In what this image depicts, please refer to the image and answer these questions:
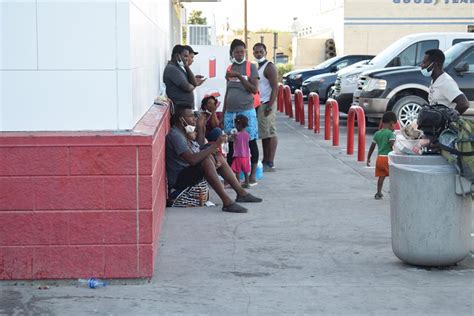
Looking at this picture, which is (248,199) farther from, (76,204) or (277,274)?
(76,204)

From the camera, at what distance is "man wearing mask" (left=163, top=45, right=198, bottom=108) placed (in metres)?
11.0

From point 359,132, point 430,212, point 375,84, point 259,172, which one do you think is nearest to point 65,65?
point 430,212

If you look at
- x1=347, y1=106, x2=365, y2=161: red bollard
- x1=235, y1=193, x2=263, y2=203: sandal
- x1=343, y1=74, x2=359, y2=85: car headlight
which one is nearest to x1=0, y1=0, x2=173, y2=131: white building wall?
x1=235, y1=193, x2=263, y2=203: sandal

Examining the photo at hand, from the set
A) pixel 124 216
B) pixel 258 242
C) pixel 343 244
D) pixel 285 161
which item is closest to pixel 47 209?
pixel 124 216

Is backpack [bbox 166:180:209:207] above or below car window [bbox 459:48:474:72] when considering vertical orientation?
below

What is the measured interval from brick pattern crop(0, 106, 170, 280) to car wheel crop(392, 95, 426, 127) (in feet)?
38.5

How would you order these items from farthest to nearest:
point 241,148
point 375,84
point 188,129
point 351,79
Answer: point 351,79 < point 375,84 < point 241,148 < point 188,129

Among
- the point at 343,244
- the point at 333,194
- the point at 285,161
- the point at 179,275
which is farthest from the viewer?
the point at 285,161

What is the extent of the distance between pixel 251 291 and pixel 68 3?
2467 millimetres

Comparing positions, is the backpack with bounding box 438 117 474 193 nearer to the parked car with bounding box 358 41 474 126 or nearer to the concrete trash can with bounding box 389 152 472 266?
the concrete trash can with bounding box 389 152 472 266

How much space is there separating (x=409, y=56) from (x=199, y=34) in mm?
4959

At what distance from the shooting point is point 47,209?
251 inches

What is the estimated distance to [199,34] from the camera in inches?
822

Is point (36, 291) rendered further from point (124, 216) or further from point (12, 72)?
Answer: point (12, 72)
